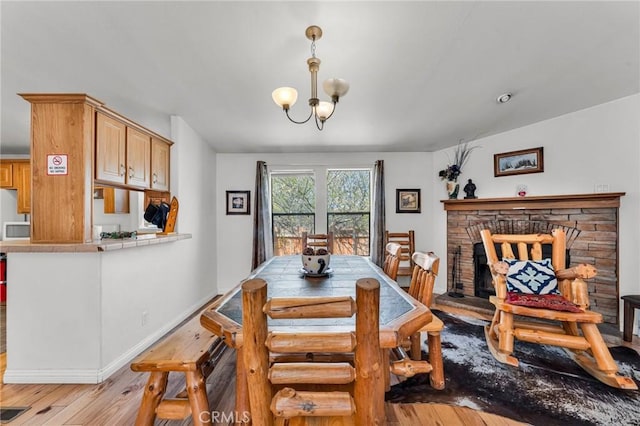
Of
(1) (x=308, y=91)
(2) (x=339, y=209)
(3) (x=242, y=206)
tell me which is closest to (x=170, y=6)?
(1) (x=308, y=91)

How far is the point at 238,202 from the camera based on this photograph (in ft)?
14.8

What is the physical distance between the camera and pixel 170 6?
4.98 feet

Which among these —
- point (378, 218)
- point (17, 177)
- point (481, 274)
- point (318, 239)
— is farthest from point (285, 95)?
point (17, 177)

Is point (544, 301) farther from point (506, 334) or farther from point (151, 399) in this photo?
point (151, 399)

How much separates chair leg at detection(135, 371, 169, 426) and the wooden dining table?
0.43 m

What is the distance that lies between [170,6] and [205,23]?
0.64ft

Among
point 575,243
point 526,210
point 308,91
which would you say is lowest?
point 575,243

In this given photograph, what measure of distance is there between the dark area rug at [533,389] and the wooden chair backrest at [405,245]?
6.00ft

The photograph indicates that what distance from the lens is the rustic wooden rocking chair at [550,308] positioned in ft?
6.47

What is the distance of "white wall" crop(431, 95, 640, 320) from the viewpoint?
2.61 metres

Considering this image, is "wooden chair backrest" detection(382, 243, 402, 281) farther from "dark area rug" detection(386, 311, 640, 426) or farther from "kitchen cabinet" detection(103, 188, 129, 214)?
"kitchen cabinet" detection(103, 188, 129, 214)

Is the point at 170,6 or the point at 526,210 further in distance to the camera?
the point at 526,210

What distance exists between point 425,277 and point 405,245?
2.70 m

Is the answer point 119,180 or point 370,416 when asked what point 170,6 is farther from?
point 370,416
